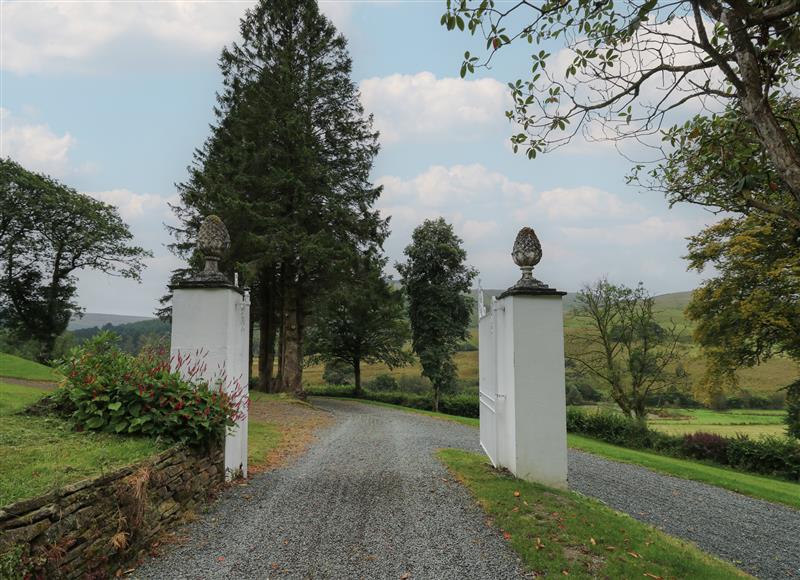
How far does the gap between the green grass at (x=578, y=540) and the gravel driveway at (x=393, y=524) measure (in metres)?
0.22

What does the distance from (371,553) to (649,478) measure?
7002 millimetres

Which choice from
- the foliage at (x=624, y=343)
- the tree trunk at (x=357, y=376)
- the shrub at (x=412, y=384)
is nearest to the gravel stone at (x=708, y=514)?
the foliage at (x=624, y=343)

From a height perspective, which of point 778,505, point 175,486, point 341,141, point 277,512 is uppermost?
point 341,141

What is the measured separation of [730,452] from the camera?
49.3 ft

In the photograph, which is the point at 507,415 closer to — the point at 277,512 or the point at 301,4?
the point at 277,512

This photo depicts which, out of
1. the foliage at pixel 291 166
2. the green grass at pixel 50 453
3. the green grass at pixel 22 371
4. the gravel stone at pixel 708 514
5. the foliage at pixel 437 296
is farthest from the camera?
the foliage at pixel 437 296

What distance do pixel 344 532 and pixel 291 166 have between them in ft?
51.9

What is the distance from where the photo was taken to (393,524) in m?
4.29

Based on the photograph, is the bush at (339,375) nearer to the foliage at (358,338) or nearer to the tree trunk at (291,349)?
the foliage at (358,338)

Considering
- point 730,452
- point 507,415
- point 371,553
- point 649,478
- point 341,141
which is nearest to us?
point 371,553

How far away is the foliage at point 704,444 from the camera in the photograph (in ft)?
46.7

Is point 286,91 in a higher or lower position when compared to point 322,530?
higher

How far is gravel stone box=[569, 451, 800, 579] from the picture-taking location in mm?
4922

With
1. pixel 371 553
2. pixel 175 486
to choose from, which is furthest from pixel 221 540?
pixel 371 553
